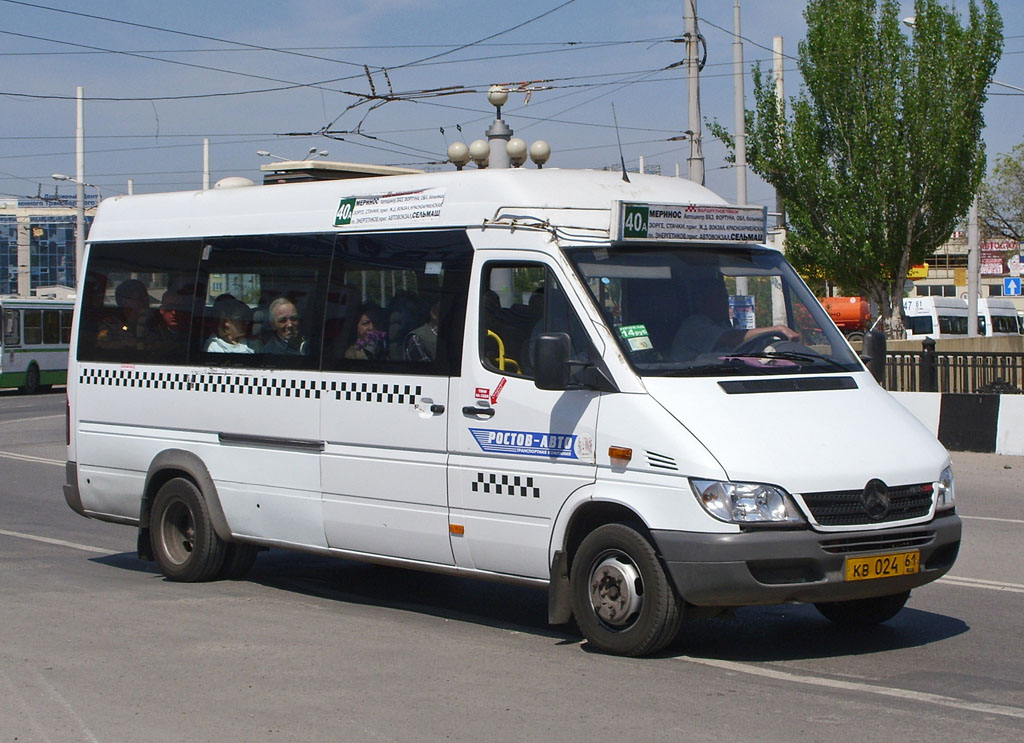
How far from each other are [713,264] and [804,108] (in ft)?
74.1

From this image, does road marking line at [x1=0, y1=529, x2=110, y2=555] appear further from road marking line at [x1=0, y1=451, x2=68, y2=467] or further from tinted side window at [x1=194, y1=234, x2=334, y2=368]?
road marking line at [x1=0, y1=451, x2=68, y2=467]

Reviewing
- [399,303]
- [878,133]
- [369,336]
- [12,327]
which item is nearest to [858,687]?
[399,303]

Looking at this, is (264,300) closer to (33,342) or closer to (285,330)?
(285,330)

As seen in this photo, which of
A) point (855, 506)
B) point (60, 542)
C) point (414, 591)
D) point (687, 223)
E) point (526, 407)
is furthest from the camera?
point (60, 542)

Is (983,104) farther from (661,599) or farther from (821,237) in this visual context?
(661,599)

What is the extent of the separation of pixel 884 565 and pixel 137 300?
5.82 m

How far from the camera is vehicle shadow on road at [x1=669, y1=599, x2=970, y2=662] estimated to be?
7184mm

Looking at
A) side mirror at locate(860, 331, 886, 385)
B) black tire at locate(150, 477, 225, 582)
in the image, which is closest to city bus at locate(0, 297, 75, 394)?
black tire at locate(150, 477, 225, 582)

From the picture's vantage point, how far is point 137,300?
1009 cm

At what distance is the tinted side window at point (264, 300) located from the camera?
8.77 metres

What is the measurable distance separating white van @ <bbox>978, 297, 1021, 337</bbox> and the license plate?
49.1m

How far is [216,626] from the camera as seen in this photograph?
7934 millimetres

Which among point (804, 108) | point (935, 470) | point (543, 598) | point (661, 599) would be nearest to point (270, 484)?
point (543, 598)

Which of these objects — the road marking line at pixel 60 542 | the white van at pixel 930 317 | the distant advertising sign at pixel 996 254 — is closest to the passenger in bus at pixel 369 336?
the road marking line at pixel 60 542
